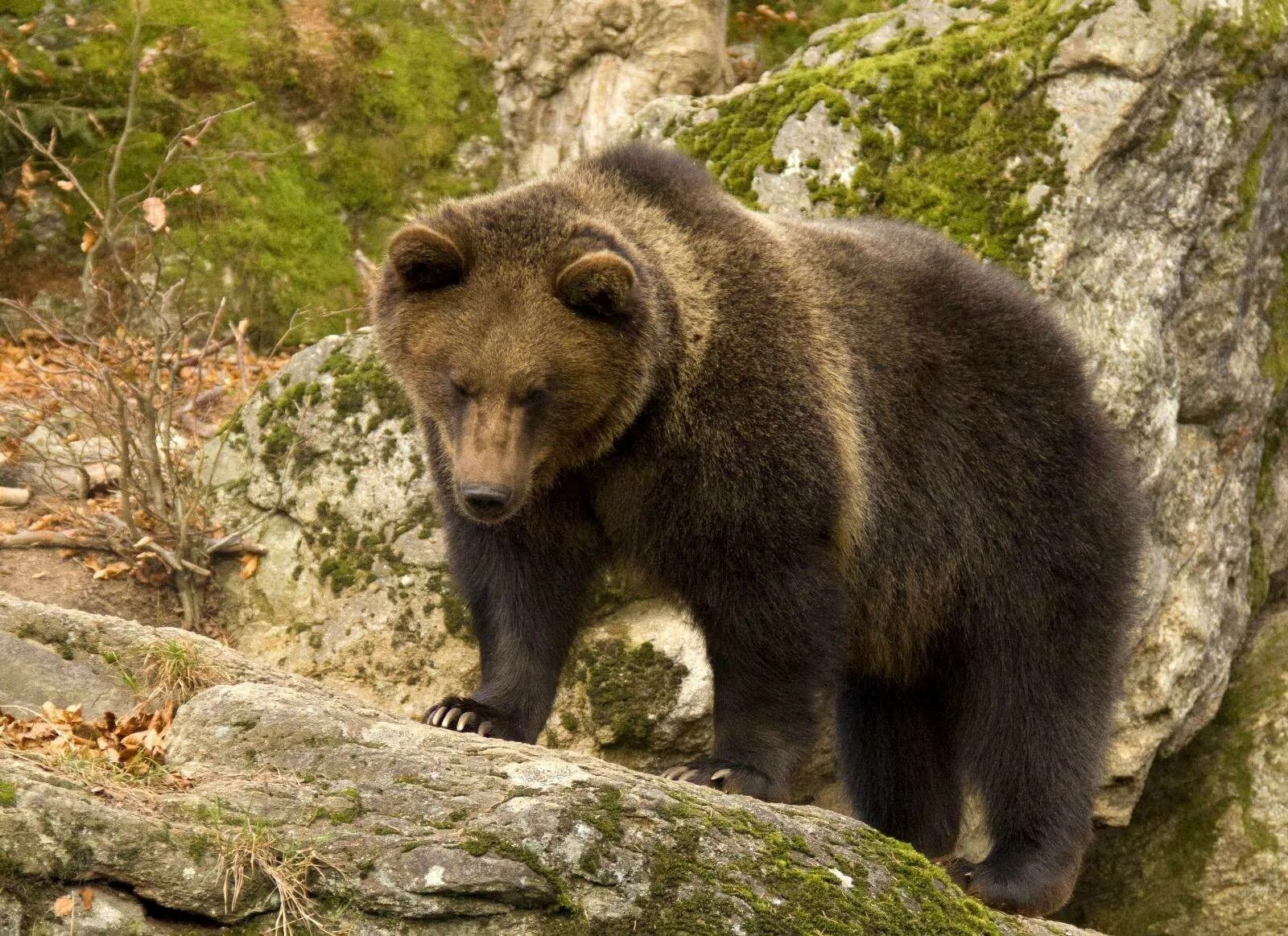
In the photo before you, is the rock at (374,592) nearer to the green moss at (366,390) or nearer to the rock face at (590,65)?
the green moss at (366,390)

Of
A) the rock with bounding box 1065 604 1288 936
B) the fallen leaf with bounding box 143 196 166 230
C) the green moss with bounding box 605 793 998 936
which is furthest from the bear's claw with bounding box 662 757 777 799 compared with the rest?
the fallen leaf with bounding box 143 196 166 230

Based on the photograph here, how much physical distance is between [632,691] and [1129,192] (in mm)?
4078

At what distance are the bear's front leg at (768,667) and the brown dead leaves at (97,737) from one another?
200cm

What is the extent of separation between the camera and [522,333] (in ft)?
18.0

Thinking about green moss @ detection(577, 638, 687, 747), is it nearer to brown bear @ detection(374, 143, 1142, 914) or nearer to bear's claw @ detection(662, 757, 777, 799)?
brown bear @ detection(374, 143, 1142, 914)

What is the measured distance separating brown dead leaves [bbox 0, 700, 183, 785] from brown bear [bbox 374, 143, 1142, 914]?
129 cm

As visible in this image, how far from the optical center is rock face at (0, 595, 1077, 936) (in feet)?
11.9

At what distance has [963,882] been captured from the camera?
20.2ft

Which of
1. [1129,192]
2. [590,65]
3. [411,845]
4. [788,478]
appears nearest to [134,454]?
[788,478]

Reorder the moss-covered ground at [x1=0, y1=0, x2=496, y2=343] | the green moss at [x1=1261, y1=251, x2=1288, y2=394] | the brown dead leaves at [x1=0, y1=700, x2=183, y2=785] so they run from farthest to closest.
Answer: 1. the moss-covered ground at [x1=0, y1=0, x2=496, y2=343]
2. the green moss at [x1=1261, y1=251, x2=1288, y2=394]
3. the brown dead leaves at [x1=0, y1=700, x2=183, y2=785]

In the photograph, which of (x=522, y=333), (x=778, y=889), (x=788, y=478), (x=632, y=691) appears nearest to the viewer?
(x=778, y=889)

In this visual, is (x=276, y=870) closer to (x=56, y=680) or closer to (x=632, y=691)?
(x=56, y=680)

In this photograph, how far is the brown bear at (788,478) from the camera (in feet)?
18.3

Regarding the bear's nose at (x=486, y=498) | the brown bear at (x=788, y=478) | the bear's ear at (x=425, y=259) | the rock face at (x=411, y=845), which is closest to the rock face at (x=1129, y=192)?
the brown bear at (x=788, y=478)
